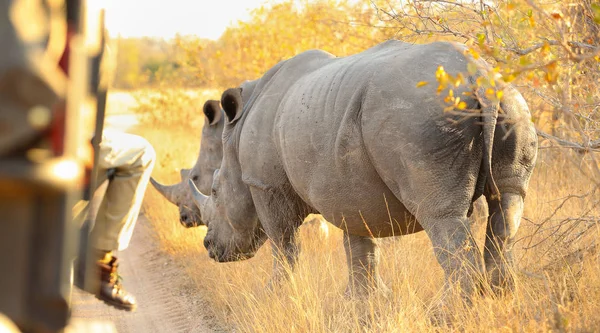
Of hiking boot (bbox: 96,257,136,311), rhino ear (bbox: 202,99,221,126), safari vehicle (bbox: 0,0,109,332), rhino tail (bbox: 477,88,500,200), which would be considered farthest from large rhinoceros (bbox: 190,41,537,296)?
safari vehicle (bbox: 0,0,109,332)

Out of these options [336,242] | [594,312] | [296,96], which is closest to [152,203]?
[336,242]

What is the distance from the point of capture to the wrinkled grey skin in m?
7.67

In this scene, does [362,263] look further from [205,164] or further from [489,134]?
[205,164]

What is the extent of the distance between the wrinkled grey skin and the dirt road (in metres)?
0.48

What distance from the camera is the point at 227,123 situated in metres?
6.66

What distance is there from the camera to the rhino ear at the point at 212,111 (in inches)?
299

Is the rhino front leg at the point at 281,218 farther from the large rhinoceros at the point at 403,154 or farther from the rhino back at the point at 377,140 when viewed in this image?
the rhino back at the point at 377,140

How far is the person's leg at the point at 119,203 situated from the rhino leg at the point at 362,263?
2.33 meters

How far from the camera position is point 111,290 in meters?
3.35

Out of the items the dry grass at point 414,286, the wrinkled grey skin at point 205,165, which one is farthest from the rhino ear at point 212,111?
the dry grass at point 414,286

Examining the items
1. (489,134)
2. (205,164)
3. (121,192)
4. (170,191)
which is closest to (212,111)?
(205,164)

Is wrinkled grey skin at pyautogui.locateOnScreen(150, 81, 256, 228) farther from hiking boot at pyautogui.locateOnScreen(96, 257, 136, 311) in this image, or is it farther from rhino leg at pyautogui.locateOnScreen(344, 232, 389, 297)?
hiking boot at pyautogui.locateOnScreen(96, 257, 136, 311)

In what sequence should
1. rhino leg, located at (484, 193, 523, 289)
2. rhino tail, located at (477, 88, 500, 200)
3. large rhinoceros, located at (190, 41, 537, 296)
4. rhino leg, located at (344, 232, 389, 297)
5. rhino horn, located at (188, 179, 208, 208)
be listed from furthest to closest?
1. rhino horn, located at (188, 179, 208, 208)
2. rhino leg, located at (344, 232, 389, 297)
3. rhino leg, located at (484, 193, 523, 289)
4. large rhinoceros, located at (190, 41, 537, 296)
5. rhino tail, located at (477, 88, 500, 200)

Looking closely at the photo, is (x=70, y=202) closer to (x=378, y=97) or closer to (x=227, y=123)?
(x=378, y=97)
